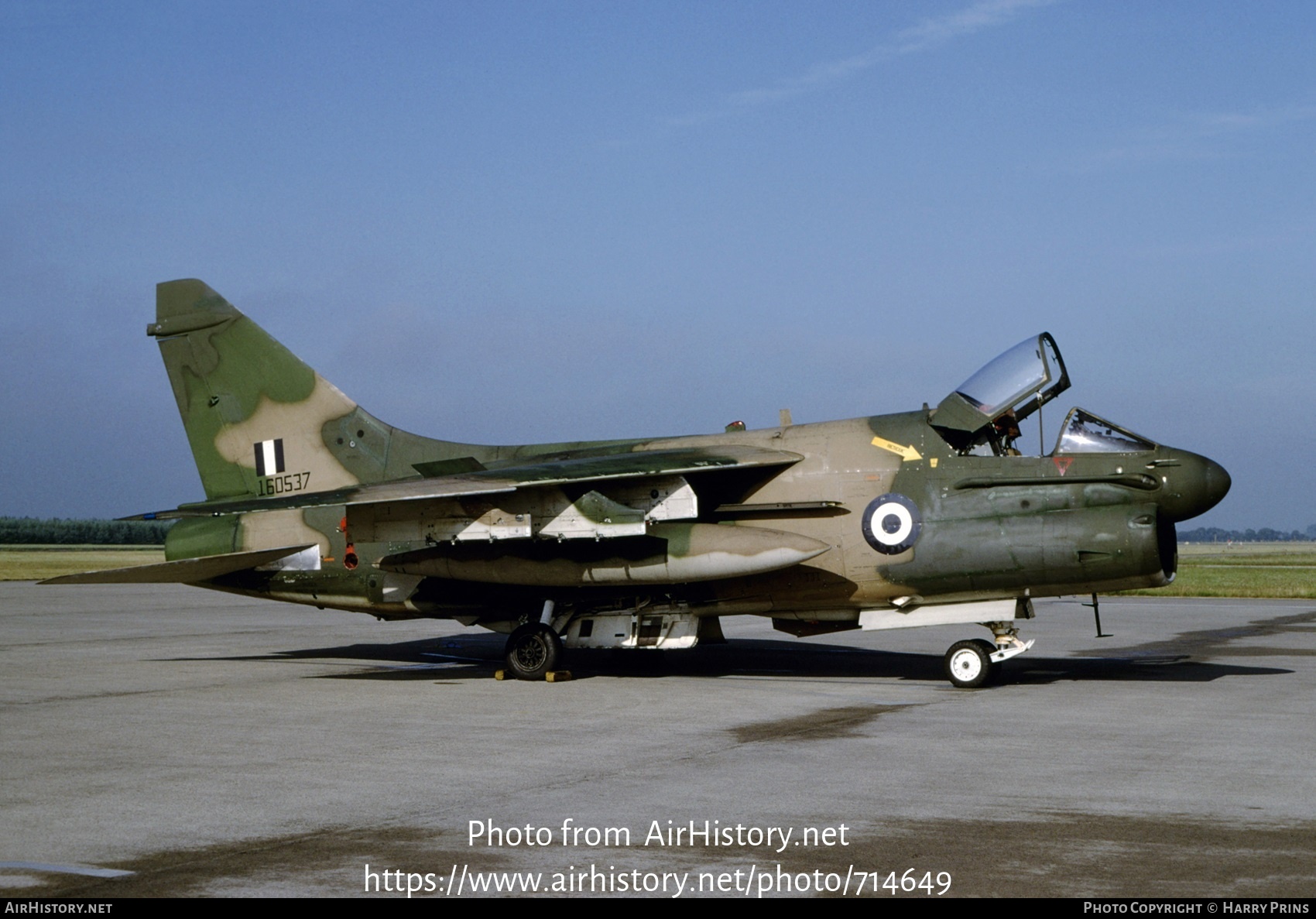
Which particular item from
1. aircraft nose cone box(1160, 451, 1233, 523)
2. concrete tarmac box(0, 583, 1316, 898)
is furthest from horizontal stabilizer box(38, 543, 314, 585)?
aircraft nose cone box(1160, 451, 1233, 523)

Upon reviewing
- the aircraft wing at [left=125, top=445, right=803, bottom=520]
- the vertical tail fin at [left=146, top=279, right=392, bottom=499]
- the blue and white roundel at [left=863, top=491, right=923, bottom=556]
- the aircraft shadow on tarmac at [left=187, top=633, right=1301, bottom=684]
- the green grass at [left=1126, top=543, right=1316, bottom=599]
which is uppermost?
the vertical tail fin at [left=146, top=279, right=392, bottom=499]

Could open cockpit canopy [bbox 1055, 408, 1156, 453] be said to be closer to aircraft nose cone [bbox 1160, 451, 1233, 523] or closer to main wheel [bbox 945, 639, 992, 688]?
aircraft nose cone [bbox 1160, 451, 1233, 523]

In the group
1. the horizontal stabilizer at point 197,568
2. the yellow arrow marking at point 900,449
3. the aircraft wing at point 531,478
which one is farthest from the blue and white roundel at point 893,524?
the horizontal stabilizer at point 197,568

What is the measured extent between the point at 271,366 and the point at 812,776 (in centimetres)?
1105

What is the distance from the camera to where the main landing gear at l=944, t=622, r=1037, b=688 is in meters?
13.6

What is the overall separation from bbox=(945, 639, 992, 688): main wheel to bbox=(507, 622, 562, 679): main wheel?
4569 mm

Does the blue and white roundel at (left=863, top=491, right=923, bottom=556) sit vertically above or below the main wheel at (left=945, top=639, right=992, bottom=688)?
above

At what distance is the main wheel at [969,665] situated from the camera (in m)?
13.6

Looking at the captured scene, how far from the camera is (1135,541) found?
12.9 metres

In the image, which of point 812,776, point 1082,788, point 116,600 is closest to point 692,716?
point 812,776

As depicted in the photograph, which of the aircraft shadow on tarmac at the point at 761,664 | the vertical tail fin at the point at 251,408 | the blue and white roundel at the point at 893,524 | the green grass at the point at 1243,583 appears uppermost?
the vertical tail fin at the point at 251,408

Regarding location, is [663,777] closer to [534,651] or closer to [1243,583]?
[534,651]

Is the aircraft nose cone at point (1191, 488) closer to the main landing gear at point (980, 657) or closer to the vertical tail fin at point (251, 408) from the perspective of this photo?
the main landing gear at point (980, 657)

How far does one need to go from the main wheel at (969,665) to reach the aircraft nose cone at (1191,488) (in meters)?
2.49
